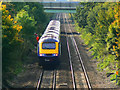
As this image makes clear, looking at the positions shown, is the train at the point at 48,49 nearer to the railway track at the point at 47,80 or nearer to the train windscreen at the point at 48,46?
the train windscreen at the point at 48,46

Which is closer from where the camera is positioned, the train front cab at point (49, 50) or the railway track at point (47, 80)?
the railway track at point (47, 80)

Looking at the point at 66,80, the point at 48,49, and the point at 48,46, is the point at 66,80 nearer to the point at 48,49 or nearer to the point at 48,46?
the point at 48,49

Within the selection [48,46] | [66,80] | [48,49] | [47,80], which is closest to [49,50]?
[48,49]

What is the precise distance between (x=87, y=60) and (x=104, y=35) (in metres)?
5.30

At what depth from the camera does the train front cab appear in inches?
815

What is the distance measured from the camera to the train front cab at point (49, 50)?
2070 centimetres

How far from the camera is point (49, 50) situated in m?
20.8

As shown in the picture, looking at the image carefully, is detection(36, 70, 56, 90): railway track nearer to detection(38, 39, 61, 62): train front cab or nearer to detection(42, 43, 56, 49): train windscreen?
detection(38, 39, 61, 62): train front cab

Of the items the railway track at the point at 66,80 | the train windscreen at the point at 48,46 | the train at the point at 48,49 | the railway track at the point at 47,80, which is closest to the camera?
the railway track at the point at 47,80

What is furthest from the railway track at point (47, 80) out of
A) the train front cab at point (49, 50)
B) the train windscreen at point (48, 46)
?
the train windscreen at point (48, 46)

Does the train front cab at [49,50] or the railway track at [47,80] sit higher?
the train front cab at [49,50]

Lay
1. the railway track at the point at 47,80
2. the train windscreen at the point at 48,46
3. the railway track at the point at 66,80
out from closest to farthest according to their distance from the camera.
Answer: the railway track at the point at 47,80 → the railway track at the point at 66,80 → the train windscreen at the point at 48,46

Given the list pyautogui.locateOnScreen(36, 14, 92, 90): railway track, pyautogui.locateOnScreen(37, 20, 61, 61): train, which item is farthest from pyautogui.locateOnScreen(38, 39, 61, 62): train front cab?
pyautogui.locateOnScreen(36, 14, 92, 90): railway track

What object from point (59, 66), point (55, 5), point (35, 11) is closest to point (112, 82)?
point (59, 66)
